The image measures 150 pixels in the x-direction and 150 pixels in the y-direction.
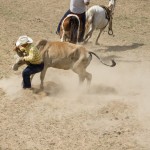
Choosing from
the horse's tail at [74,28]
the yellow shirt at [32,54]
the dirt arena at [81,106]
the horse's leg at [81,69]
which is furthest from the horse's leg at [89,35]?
the yellow shirt at [32,54]

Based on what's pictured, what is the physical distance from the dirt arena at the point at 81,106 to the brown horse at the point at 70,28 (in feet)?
2.99

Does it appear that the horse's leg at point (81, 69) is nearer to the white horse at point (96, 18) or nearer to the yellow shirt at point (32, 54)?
the yellow shirt at point (32, 54)

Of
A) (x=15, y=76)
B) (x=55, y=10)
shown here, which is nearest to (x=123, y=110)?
(x=15, y=76)

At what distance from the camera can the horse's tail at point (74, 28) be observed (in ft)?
39.7

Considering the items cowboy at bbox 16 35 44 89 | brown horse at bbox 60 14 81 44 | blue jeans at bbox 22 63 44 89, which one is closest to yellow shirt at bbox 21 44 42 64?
cowboy at bbox 16 35 44 89

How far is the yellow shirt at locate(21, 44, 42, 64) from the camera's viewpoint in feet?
30.7

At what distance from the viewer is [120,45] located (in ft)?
49.1

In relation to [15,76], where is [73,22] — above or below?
above

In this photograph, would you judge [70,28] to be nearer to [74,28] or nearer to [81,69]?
[74,28]

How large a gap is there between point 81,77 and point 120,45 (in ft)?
17.0

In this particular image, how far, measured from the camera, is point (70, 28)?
12070 mm

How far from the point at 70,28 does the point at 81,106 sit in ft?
11.1

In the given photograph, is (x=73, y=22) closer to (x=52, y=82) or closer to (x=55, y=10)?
(x=52, y=82)

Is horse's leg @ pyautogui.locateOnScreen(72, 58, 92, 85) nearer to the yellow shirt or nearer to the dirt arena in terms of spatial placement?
the dirt arena
